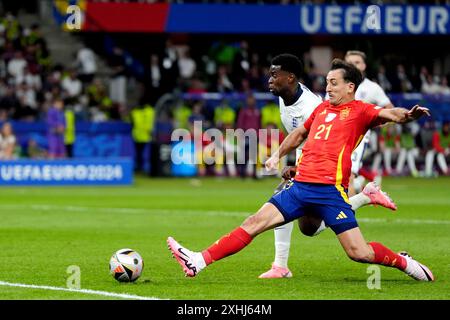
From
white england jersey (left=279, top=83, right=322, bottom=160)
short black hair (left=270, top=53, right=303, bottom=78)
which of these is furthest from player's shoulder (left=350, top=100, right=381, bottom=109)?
white england jersey (left=279, top=83, right=322, bottom=160)

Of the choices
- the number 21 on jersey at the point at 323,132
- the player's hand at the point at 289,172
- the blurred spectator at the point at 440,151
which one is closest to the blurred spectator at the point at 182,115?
the blurred spectator at the point at 440,151

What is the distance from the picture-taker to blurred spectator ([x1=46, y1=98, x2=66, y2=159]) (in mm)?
29922

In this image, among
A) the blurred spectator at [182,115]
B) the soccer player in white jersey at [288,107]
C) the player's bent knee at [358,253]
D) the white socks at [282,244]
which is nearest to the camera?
the player's bent knee at [358,253]

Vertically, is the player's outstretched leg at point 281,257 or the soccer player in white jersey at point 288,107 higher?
the soccer player in white jersey at point 288,107

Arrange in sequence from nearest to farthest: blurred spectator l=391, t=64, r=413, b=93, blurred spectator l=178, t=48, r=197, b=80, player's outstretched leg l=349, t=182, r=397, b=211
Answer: player's outstretched leg l=349, t=182, r=397, b=211 < blurred spectator l=391, t=64, r=413, b=93 < blurred spectator l=178, t=48, r=197, b=80

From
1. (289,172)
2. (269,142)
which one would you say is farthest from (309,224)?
(269,142)

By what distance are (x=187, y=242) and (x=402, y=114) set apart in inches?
203

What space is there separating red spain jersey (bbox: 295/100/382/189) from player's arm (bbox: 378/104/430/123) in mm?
110

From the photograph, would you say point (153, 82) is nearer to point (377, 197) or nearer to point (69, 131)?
point (69, 131)

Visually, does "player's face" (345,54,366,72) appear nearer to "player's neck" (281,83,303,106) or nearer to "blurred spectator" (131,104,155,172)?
"player's neck" (281,83,303,106)

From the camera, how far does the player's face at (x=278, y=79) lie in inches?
430

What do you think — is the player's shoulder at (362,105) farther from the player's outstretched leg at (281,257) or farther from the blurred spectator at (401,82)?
the blurred spectator at (401,82)
